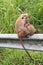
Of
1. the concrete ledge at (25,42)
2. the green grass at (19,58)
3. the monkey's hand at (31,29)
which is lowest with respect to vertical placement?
the green grass at (19,58)

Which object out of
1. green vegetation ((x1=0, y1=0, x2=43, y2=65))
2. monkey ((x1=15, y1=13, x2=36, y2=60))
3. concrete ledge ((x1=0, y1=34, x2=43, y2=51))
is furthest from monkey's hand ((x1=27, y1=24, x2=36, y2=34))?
green vegetation ((x1=0, y1=0, x2=43, y2=65))

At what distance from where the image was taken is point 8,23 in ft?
A: 16.3

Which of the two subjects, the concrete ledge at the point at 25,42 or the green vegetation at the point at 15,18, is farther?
the green vegetation at the point at 15,18

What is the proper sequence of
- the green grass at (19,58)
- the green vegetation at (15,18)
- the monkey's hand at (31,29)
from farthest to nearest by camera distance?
the green vegetation at (15,18), the green grass at (19,58), the monkey's hand at (31,29)

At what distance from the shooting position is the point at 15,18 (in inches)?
197

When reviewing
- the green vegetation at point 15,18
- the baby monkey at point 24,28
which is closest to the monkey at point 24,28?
the baby monkey at point 24,28

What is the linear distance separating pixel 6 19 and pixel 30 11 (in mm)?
549

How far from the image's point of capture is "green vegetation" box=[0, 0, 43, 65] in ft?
14.0

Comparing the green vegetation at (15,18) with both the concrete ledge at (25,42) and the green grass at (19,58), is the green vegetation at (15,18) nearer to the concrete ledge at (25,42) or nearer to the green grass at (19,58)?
the green grass at (19,58)

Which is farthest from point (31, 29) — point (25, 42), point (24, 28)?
point (25, 42)

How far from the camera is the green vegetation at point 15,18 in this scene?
4.25m

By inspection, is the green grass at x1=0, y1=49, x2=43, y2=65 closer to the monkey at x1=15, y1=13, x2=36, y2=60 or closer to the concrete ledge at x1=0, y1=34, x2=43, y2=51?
the concrete ledge at x1=0, y1=34, x2=43, y2=51

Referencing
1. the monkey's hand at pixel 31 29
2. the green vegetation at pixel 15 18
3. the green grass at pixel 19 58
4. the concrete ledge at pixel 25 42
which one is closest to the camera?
the concrete ledge at pixel 25 42

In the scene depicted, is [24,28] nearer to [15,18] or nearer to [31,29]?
[31,29]
